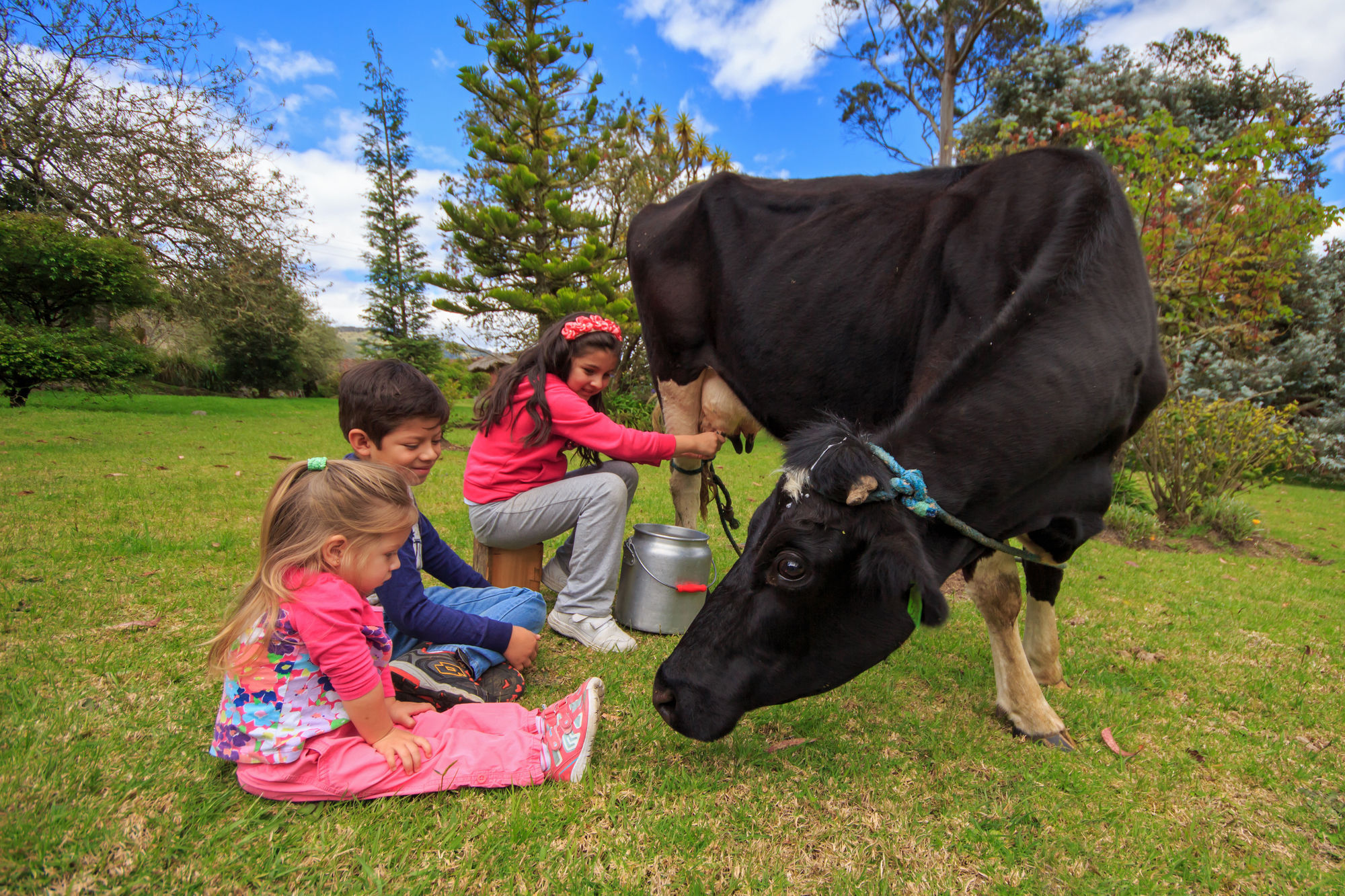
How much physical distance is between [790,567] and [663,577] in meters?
1.31

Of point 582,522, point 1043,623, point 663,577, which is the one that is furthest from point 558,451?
point 1043,623

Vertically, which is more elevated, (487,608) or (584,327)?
(584,327)

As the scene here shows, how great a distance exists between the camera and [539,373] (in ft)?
10.3

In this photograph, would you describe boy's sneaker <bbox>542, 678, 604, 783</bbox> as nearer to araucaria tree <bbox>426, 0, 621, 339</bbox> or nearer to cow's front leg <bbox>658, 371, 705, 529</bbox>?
cow's front leg <bbox>658, 371, 705, 529</bbox>

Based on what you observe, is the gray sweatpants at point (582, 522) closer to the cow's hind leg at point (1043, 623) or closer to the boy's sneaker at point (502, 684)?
the boy's sneaker at point (502, 684)

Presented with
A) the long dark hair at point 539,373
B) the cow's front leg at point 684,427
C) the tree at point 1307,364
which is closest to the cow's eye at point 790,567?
the long dark hair at point 539,373

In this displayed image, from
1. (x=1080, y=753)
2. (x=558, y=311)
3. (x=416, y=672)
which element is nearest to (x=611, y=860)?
(x=416, y=672)

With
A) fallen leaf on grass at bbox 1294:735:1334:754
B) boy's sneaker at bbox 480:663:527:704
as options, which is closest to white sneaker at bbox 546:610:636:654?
boy's sneaker at bbox 480:663:527:704

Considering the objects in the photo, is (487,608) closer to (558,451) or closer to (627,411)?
(558,451)

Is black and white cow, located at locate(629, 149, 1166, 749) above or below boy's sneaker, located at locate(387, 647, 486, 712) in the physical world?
above

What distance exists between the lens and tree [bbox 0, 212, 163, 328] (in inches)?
501

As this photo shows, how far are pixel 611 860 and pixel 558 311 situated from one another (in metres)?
14.6

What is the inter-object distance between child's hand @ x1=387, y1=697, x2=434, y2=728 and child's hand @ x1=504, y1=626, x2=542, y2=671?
459mm

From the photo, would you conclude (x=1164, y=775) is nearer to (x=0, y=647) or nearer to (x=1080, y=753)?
(x=1080, y=753)
